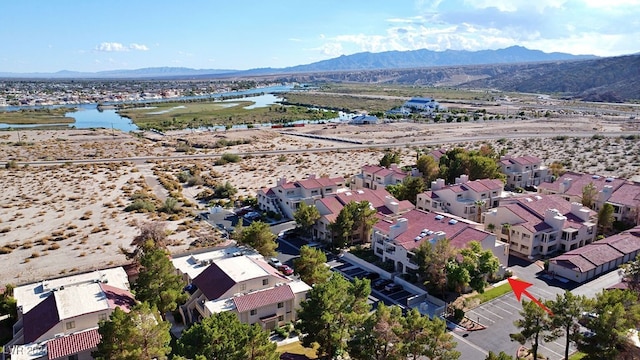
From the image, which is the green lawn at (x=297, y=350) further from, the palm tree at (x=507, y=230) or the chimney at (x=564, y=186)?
the chimney at (x=564, y=186)

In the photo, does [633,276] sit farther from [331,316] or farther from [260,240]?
[260,240]

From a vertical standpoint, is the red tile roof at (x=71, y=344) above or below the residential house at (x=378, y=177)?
below

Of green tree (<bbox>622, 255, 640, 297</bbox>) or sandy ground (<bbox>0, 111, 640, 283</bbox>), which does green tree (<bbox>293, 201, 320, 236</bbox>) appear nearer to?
sandy ground (<bbox>0, 111, 640, 283</bbox>)

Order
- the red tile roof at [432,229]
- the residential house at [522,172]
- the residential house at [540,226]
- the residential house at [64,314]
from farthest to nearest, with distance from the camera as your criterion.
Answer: the residential house at [522,172], the residential house at [540,226], the red tile roof at [432,229], the residential house at [64,314]

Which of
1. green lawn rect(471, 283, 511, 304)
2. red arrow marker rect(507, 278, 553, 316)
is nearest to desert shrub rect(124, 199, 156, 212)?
green lawn rect(471, 283, 511, 304)

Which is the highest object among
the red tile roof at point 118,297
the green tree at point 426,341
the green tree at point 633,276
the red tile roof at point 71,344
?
the green tree at point 426,341

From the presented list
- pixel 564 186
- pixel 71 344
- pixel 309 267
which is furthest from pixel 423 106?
pixel 71 344

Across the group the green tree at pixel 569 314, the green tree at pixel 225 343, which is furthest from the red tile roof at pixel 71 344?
the green tree at pixel 569 314
